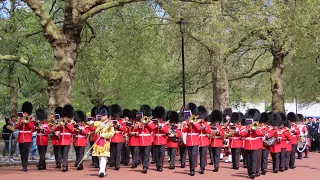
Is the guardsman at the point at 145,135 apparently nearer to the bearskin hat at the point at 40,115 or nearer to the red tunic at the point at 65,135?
the red tunic at the point at 65,135

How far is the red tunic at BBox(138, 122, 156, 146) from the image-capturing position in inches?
599

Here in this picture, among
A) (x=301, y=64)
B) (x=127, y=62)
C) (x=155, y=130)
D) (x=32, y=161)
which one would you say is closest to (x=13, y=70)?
(x=127, y=62)

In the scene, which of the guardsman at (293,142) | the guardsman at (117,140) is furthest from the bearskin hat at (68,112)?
the guardsman at (293,142)

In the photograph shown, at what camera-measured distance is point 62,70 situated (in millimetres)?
20078

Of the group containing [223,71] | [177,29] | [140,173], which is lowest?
[140,173]

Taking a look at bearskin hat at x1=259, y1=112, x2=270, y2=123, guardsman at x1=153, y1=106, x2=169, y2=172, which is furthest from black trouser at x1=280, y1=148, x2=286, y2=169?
guardsman at x1=153, y1=106, x2=169, y2=172

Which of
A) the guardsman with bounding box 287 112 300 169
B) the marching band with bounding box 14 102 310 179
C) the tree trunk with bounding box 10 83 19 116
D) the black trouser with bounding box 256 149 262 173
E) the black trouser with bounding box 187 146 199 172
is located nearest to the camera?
the marching band with bounding box 14 102 310 179

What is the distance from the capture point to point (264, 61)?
119 feet

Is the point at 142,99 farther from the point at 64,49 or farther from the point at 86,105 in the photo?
the point at 64,49

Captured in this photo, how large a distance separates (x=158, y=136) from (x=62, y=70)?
6.07 meters

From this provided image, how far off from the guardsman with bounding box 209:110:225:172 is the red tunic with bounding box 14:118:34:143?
538 cm

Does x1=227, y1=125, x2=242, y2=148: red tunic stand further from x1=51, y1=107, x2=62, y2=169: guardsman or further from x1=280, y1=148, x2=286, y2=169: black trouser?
x1=51, y1=107, x2=62, y2=169: guardsman

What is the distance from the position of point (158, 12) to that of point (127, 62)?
11.3 feet

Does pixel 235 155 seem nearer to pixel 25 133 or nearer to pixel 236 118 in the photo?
pixel 236 118
